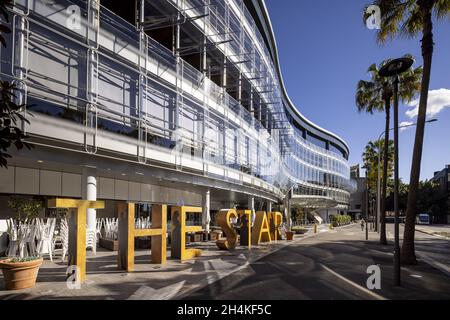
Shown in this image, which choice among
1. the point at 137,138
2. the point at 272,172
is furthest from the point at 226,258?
the point at 272,172

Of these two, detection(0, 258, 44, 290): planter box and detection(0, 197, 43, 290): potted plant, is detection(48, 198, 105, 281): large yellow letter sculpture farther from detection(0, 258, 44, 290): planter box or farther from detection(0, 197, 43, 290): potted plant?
detection(0, 258, 44, 290): planter box

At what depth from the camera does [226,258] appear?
16.3 m

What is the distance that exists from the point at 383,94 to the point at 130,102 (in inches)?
672

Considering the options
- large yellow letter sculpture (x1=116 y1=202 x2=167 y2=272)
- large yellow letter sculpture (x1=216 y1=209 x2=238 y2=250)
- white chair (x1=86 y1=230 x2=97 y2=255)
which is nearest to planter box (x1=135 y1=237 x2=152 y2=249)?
A: white chair (x1=86 y1=230 x2=97 y2=255)

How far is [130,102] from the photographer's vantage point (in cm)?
1788

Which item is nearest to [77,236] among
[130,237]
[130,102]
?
[130,237]

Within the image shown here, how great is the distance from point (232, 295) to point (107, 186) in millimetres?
12718

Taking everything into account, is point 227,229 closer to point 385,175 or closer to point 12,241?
point 12,241

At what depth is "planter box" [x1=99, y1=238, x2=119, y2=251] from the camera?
18094 mm

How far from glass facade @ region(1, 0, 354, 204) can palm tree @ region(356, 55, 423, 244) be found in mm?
9029

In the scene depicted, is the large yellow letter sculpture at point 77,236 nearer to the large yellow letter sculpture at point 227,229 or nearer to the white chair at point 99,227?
the white chair at point 99,227

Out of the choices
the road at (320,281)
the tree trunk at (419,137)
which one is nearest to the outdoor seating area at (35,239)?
the road at (320,281)

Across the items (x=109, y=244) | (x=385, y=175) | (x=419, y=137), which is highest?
(x=419, y=137)
